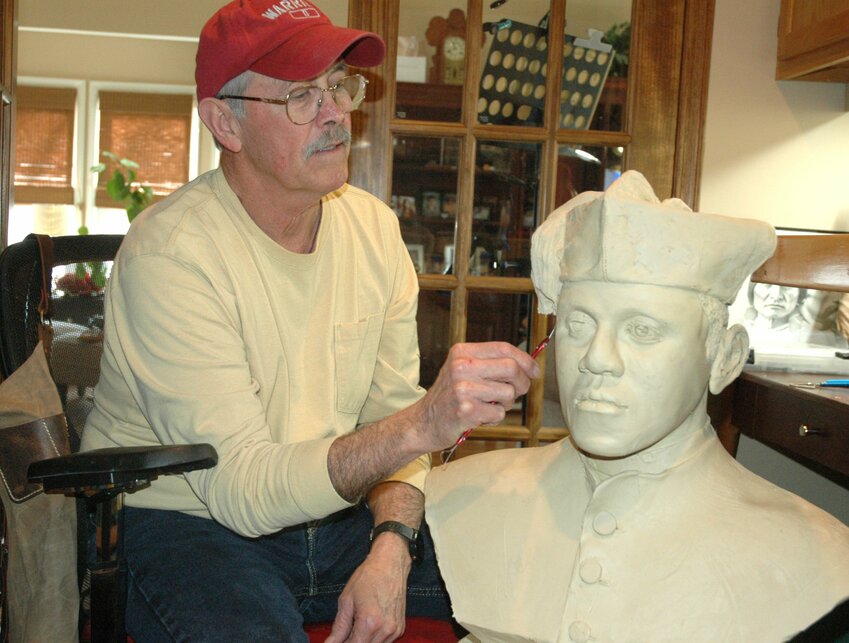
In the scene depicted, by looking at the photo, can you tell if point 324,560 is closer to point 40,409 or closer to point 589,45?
point 40,409

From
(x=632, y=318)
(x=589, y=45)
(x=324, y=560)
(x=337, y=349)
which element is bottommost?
(x=324, y=560)

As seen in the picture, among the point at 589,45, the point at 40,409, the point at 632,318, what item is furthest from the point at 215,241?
the point at 589,45

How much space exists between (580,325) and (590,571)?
0.32m

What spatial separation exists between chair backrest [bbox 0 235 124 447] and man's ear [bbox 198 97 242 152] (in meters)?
0.33

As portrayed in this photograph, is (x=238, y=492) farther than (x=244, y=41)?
No

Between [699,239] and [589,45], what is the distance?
1.72 meters

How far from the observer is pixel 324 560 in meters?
1.74

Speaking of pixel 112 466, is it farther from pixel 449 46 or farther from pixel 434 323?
pixel 449 46

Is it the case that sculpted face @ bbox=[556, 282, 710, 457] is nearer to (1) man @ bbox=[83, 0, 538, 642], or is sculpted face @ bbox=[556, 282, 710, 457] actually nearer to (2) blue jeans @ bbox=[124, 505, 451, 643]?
(1) man @ bbox=[83, 0, 538, 642]

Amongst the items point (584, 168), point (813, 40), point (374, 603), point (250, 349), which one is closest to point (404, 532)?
point (374, 603)

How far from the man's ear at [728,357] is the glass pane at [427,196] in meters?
1.55

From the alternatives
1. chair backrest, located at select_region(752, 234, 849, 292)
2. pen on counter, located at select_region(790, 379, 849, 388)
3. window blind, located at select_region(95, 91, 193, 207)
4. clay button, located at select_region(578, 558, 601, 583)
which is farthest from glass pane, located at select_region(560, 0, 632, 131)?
window blind, located at select_region(95, 91, 193, 207)

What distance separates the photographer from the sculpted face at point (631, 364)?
122 cm

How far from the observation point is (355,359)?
178cm
